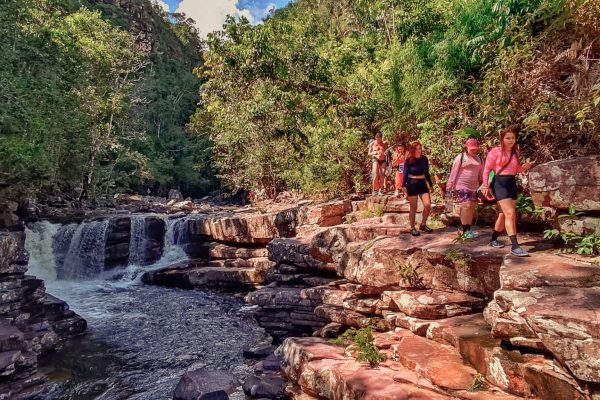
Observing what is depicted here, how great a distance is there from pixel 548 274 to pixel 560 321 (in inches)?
36.9

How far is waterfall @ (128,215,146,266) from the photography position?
59.5 ft

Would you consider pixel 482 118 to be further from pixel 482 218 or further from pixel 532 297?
pixel 532 297

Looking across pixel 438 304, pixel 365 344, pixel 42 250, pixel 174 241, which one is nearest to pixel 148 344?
pixel 365 344

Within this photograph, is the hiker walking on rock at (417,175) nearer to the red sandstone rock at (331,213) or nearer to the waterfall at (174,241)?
the red sandstone rock at (331,213)

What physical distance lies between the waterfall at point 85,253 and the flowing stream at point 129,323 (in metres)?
0.04

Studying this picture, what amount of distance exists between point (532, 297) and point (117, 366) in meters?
8.47

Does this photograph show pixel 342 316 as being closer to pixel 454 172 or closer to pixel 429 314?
pixel 429 314

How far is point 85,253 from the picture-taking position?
17.2 metres

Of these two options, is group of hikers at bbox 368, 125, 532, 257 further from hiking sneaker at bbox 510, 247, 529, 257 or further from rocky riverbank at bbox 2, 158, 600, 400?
rocky riverbank at bbox 2, 158, 600, 400

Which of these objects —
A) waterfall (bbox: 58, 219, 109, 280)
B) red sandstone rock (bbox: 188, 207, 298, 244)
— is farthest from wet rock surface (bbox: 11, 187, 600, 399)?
waterfall (bbox: 58, 219, 109, 280)

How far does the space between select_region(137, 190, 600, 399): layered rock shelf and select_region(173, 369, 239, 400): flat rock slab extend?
512 millimetres

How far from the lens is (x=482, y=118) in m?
8.18

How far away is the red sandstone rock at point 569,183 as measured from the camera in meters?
5.33

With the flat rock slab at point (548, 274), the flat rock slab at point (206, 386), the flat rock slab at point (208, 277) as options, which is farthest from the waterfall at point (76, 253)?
the flat rock slab at point (548, 274)
